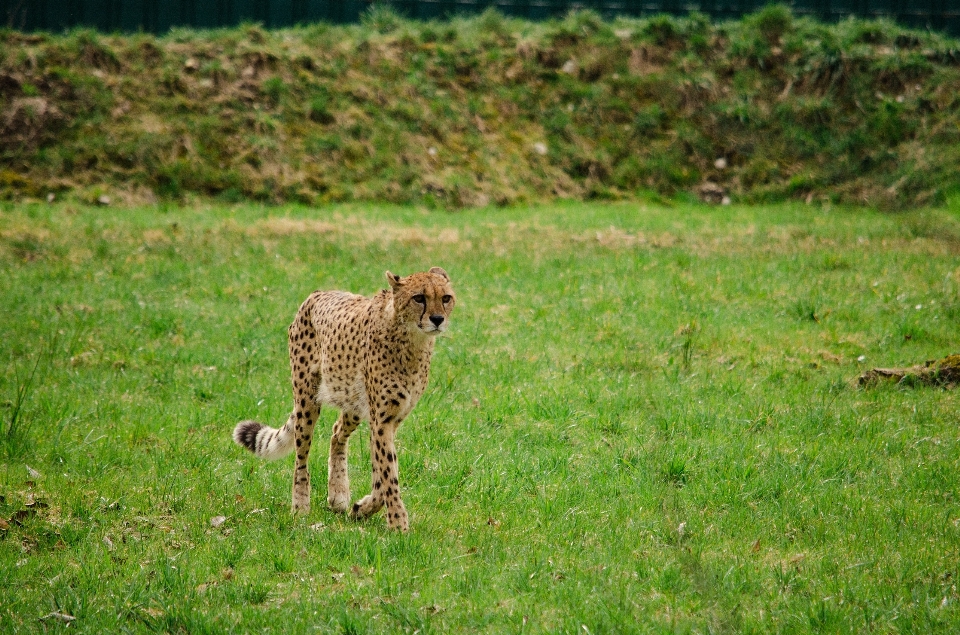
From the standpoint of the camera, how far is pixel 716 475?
7.14 m

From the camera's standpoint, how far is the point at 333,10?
22.1 metres

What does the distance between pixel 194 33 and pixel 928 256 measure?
14398 mm

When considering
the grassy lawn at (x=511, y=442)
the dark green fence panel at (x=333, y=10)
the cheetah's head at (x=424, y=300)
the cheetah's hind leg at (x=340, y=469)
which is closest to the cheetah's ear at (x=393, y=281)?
the cheetah's head at (x=424, y=300)

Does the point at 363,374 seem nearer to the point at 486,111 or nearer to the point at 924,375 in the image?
the point at 924,375

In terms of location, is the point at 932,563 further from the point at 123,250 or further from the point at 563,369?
the point at 123,250

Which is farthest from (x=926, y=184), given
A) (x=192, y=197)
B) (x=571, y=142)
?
(x=192, y=197)

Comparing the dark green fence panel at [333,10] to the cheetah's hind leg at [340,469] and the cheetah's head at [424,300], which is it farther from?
the cheetah's head at [424,300]

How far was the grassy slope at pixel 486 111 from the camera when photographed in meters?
17.6

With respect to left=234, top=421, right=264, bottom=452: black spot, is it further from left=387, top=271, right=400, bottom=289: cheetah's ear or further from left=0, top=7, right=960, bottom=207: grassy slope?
left=0, top=7, right=960, bottom=207: grassy slope

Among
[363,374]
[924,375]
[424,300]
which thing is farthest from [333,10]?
[424,300]

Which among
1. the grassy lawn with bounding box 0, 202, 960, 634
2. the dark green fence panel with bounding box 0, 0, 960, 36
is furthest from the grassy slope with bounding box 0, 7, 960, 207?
the grassy lawn with bounding box 0, 202, 960, 634

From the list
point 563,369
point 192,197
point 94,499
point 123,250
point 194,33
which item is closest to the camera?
point 94,499

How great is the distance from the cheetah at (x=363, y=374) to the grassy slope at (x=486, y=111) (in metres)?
11.0

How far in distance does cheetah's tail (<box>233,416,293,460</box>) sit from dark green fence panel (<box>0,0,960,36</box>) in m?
15.7
